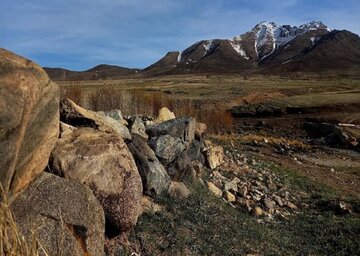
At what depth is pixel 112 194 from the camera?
6.05 m

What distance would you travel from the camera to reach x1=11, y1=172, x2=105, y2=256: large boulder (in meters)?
4.62

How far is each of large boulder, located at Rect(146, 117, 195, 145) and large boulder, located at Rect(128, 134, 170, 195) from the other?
1853 mm

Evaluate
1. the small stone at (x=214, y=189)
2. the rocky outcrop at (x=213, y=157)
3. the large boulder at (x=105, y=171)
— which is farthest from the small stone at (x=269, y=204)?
the large boulder at (x=105, y=171)

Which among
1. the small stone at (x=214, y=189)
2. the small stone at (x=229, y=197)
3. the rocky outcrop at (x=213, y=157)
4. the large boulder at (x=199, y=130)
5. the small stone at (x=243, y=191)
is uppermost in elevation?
the large boulder at (x=199, y=130)

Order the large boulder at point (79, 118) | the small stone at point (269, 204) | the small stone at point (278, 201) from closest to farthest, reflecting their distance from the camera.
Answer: the large boulder at point (79, 118) < the small stone at point (269, 204) < the small stone at point (278, 201)

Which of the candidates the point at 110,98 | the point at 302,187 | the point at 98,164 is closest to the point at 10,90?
the point at 98,164

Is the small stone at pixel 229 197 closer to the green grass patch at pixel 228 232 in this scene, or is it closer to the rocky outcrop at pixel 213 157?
the green grass patch at pixel 228 232

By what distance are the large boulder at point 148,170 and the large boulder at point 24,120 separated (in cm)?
222

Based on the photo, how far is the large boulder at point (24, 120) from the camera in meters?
4.29

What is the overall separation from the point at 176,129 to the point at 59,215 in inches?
233

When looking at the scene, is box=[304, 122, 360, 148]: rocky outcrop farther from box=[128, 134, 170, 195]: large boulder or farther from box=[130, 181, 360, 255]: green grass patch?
box=[128, 134, 170, 195]: large boulder

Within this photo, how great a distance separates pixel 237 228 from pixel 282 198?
10.8ft

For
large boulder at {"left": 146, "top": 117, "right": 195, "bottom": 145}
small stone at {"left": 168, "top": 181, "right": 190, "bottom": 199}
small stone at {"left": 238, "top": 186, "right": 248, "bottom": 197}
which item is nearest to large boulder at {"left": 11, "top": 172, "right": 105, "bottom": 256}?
small stone at {"left": 168, "top": 181, "right": 190, "bottom": 199}

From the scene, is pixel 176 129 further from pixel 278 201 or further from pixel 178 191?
pixel 278 201
